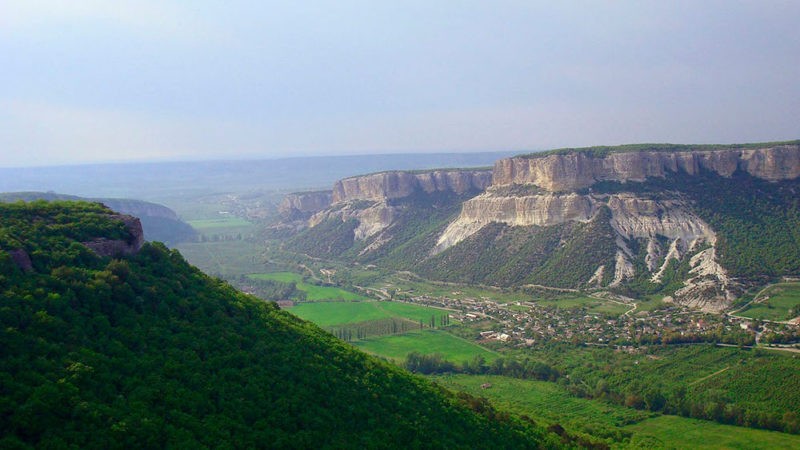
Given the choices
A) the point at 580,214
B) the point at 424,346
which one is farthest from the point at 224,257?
the point at 580,214

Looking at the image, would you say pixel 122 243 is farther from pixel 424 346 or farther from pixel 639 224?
pixel 639 224

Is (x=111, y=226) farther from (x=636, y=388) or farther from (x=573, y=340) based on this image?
(x=573, y=340)

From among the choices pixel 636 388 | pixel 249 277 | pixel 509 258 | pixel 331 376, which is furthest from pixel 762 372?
pixel 249 277

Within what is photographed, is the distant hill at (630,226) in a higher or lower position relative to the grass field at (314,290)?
higher

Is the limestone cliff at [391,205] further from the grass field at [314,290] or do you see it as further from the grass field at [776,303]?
the grass field at [776,303]

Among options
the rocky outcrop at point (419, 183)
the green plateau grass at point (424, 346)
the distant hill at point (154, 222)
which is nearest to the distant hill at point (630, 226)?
the rocky outcrop at point (419, 183)
